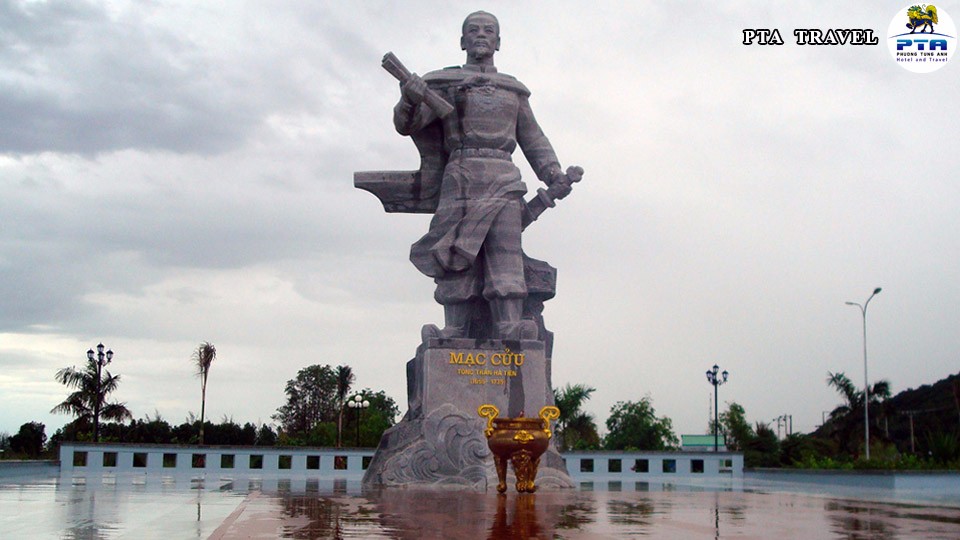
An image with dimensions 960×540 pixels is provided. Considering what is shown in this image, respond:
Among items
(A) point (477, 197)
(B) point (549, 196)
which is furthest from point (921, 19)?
(A) point (477, 197)

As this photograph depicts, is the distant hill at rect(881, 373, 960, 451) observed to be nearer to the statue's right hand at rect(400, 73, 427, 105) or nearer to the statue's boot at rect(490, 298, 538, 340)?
the statue's boot at rect(490, 298, 538, 340)

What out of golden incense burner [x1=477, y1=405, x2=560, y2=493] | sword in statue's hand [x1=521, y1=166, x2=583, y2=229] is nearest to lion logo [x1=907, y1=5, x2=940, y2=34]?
sword in statue's hand [x1=521, y1=166, x2=583, y2=229]

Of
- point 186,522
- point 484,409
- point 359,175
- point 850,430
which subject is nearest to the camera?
point 186,522

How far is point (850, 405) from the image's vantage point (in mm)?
56594

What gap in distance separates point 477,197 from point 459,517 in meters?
7.99

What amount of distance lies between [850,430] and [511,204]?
45.5m

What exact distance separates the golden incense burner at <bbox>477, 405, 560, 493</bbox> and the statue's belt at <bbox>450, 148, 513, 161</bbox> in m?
5.37

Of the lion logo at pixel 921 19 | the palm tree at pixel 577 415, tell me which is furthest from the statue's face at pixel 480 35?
the palm tree at pixel 577 415

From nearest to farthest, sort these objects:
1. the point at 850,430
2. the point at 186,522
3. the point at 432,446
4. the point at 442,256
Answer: the point at 186,522 < the point at 432,446 < the point at 442,256 < the point at 850,430

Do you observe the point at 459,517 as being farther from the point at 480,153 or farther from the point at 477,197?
the point at 480,153

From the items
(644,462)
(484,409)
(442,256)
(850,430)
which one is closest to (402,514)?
Answer: (484,409)

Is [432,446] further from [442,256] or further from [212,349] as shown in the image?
[212,349]

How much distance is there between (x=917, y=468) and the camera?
22.1 metres

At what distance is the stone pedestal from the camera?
14.1 m
